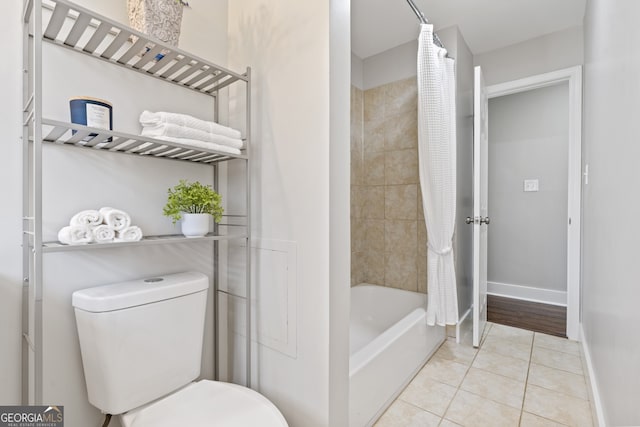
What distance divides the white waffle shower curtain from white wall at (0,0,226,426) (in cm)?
144

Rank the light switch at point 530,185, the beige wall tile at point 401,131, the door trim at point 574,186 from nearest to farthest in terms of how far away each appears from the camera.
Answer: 1. the door trim at point 574,186
2. the beige wall tile at point 401,131
3. the light switch at point 530,185

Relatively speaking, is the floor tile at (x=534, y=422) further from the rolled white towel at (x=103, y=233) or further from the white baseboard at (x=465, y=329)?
the rolled white towel at (x=103, y=233)

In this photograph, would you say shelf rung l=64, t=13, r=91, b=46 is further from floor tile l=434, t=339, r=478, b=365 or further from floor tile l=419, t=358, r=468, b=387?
floor tile l=434, t=339, r=478, b=365

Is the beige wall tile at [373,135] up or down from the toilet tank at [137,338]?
up

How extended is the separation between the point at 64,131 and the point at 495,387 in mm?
2340

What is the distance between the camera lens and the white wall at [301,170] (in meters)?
1.12

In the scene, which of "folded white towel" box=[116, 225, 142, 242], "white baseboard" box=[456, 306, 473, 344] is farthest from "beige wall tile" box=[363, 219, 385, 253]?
"folded white towel" box=[116, 225, 142, 242]

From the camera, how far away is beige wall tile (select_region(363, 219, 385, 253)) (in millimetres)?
2803

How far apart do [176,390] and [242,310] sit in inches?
15.3

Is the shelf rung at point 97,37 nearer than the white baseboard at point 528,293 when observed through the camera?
Yes

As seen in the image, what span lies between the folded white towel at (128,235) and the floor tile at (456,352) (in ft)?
6.81

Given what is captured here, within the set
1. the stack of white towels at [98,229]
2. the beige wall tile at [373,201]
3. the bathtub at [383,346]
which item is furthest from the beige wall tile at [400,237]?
the stack of white towels at [98,229]

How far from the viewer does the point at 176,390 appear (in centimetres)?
115

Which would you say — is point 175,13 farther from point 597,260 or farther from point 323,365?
point 597,260
